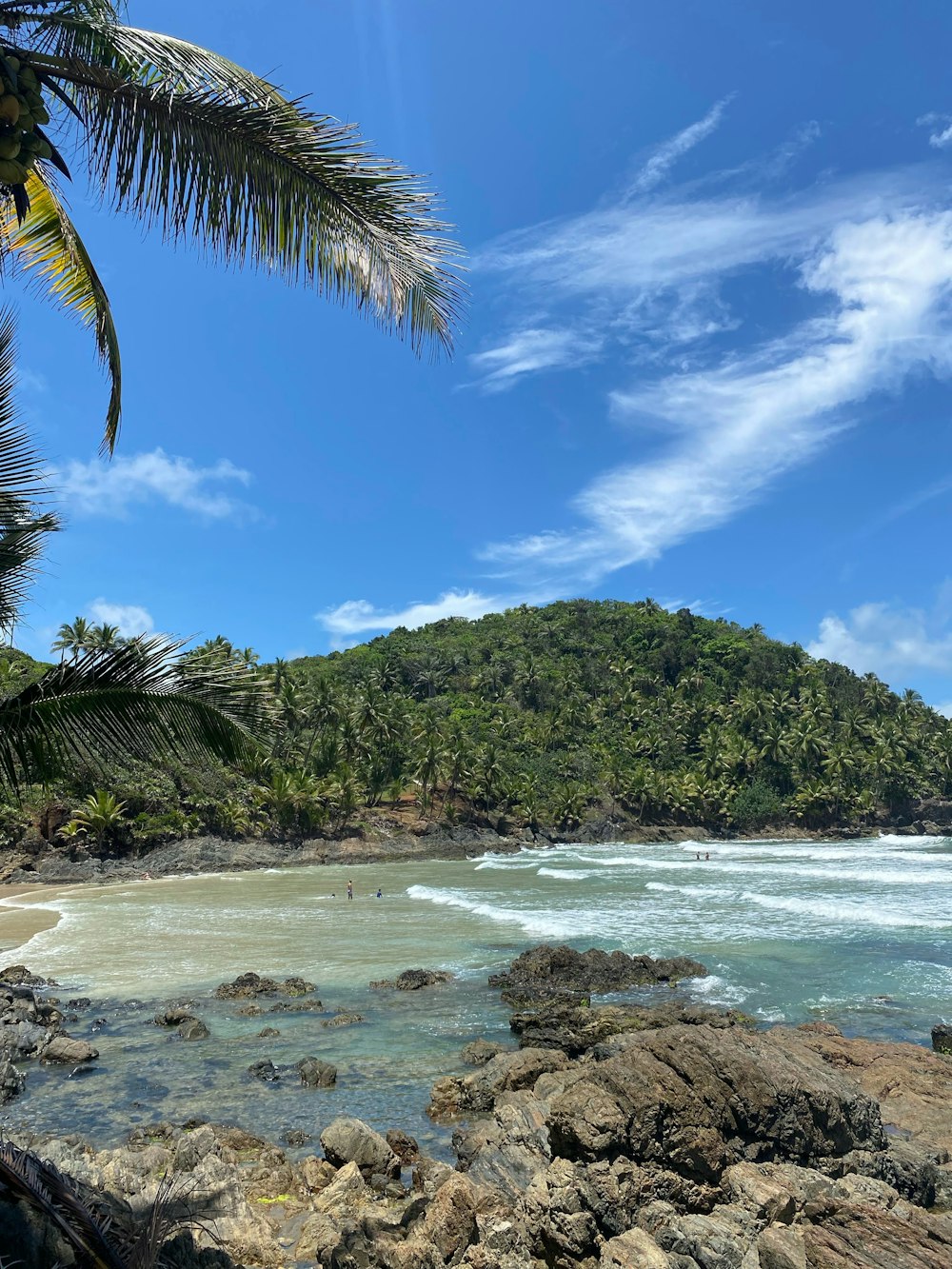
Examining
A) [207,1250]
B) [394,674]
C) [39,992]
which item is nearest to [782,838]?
[394,674]

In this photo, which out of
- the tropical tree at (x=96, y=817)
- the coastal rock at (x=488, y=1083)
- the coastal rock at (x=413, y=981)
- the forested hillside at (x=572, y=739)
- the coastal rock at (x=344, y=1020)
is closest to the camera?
the coastal rock at (x=488, y=1083)

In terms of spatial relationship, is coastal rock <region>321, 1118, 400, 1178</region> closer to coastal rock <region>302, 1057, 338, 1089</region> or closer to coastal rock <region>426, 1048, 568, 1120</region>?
coastal rock <region>426, 1048, 568, 1120</region>

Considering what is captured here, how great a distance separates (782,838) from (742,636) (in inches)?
1897

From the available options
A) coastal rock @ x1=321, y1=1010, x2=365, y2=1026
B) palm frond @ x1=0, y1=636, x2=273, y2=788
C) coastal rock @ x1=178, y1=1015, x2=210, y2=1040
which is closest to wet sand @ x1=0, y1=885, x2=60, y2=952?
coastal rock @ x1=178, y1=1015, x2=210, y2=1040

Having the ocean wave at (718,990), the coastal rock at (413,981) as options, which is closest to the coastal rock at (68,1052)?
the coastal rock at (413,981)

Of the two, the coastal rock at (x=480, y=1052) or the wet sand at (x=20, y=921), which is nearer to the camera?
the coastal rock at (x=480, y=1052)

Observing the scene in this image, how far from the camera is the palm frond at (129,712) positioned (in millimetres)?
4246

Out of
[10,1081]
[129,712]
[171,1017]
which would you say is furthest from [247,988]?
[129,712]

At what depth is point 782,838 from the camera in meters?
85.8

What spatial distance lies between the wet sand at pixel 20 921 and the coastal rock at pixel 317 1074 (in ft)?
45.7

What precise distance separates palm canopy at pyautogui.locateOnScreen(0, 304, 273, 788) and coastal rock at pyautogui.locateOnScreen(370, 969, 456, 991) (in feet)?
44.9

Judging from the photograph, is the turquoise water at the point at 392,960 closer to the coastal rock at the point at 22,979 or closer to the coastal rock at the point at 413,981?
the coastal rock at the point at 413,981

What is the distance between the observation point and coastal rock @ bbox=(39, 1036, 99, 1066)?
38.7 ft

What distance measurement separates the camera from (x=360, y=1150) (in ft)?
26.1
